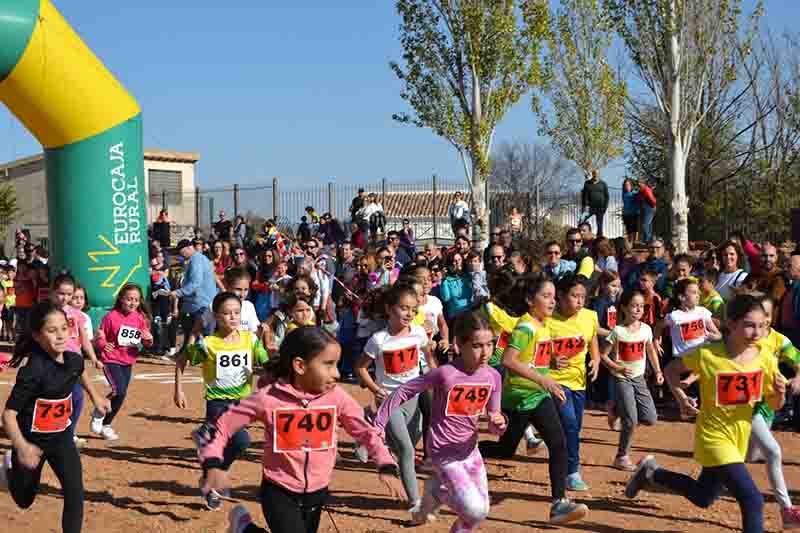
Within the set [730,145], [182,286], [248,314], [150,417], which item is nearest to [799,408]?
[248,314]

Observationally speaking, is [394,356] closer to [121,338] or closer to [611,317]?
[121,338]

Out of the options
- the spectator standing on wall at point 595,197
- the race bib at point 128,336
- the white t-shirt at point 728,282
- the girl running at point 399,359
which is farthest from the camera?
the spectator standing on wall at point 595,197

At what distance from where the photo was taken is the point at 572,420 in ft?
24.2

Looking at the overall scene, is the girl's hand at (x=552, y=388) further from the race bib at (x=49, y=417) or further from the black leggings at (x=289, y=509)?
the race bib at (x=49, y=417)

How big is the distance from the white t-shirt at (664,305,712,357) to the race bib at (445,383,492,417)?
409cm

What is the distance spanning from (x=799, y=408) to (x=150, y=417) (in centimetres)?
696

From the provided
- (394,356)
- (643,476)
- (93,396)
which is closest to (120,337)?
(93,396)

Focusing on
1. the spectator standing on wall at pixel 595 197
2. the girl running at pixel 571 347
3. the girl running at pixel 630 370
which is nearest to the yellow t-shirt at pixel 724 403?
the girl running at pixel 571 347

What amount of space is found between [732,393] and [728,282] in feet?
18.8

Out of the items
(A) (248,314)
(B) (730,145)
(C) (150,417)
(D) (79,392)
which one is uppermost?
(B) (730,145)

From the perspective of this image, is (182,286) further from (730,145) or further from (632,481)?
(730,145)

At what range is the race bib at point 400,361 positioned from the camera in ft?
24.3

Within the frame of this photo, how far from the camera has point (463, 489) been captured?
18.4ft

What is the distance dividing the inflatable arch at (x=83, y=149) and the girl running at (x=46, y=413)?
10.0 m
